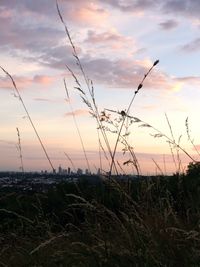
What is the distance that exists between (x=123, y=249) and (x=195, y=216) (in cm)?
100

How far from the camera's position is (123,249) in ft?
12.5

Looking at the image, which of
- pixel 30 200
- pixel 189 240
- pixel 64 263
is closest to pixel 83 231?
pixel 64 263

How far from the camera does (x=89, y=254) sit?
13.3 feet

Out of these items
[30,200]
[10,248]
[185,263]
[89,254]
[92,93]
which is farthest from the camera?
[30,200]

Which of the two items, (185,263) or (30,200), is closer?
(185,263)

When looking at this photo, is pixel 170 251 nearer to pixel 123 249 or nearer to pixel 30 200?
pixel 123 249

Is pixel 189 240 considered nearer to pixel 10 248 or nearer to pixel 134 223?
pixel 134 223

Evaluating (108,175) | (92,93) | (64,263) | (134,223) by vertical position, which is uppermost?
(92,93)

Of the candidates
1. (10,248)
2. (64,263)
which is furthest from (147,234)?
(10,248)

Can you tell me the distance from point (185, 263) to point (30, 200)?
4619 millimetres

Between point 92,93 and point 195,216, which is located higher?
point 92,93

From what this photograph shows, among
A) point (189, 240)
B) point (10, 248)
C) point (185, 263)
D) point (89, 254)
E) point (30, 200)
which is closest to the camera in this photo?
point (185, 263)

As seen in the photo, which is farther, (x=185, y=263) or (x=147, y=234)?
(x=147, y=234)

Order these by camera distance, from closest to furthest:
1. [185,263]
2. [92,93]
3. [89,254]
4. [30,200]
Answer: [185,263]
[89,254]
[92,93]
[30,200]
